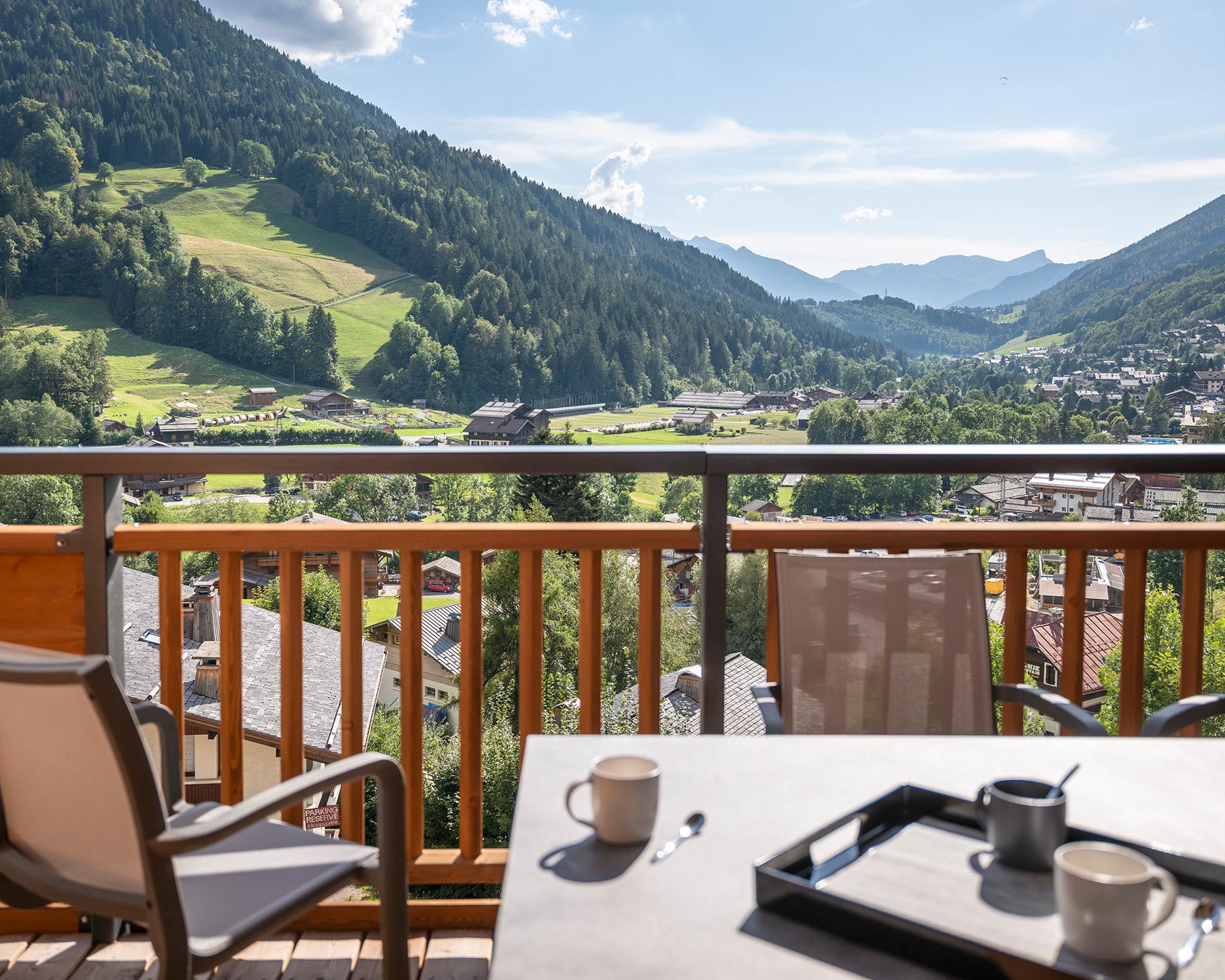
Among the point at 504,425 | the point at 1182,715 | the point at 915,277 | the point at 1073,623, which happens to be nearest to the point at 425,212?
the point at 915,277

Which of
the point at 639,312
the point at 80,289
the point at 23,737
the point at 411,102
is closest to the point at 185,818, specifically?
the point at 23,737

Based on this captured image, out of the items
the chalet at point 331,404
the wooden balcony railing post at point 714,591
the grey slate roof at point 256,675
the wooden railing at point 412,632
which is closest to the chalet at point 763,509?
the wooden balcony railing post at point 714,591

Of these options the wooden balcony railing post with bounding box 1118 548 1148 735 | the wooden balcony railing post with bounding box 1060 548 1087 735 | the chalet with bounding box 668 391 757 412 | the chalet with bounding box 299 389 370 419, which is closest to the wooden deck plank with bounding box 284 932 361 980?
the wooden balcony railing post with bounding box 1060 548 1087 735

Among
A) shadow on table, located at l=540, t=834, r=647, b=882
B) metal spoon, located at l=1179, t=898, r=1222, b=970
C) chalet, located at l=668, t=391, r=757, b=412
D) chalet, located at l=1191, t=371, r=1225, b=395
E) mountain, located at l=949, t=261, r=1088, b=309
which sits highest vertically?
mountain, located at l=949, t=261, r=1088, b=309

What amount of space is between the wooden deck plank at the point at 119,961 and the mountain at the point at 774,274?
178 feet

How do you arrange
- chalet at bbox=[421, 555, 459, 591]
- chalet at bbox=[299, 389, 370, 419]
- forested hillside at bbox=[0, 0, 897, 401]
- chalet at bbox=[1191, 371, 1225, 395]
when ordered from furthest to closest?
1. forested hillside at bbox=[0, 0, 897, 401]
2. chalet at bbox=[299, 389, 370, 419]
3. chalet at bbox=[1191, 371, 1225, 395]
4. chalet at bbox=[421, 555, 459, 591]

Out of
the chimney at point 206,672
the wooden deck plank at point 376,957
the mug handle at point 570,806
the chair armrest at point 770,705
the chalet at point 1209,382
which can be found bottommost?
the wooden deck plank at point 376,957

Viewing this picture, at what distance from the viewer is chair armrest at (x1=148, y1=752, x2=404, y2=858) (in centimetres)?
124

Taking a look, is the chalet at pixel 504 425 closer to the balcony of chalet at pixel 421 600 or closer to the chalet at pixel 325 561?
the chalet at pixel 325 561

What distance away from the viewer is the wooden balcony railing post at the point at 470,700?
220cm

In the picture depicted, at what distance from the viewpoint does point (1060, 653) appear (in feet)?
7.53

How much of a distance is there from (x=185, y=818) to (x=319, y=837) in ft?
0.72

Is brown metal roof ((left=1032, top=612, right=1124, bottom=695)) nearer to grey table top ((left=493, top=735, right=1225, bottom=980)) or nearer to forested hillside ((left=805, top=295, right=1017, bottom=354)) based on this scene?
grey table top ((left=493, top=735, right=1225, bottom=980))

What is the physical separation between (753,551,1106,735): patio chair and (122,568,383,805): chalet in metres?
0.99
